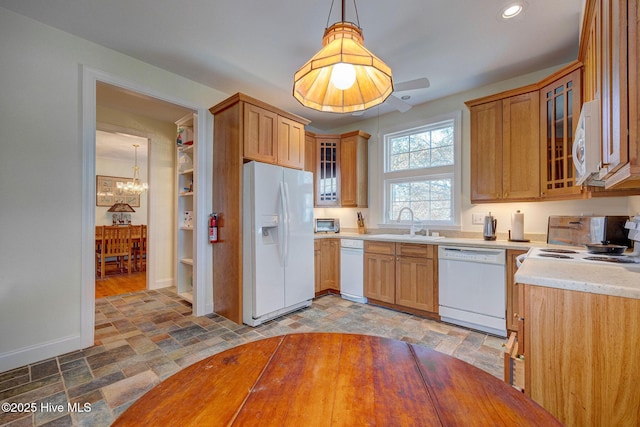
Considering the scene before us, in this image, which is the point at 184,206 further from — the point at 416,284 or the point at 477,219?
the point at 477,219

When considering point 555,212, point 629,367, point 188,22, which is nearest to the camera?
point 629,367

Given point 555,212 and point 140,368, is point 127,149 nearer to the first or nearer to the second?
point 140,368

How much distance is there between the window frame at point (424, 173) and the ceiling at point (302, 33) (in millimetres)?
623

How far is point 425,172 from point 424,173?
0.06ft

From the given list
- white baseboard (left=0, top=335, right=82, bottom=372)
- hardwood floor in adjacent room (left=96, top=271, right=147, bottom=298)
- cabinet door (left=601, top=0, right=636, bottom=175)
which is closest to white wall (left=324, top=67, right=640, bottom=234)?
cabinet door (left=601, top=0, right=636, bottom=175)

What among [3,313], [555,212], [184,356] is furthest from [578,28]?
[3,313]

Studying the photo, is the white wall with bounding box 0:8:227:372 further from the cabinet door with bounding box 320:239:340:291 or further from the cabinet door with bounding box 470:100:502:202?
the cabinet door with bounding box 470:100:502:202

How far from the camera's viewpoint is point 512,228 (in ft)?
9.70

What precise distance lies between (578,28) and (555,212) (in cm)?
164

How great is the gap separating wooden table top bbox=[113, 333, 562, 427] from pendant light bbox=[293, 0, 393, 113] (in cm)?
113

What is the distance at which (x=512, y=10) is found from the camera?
2.08m

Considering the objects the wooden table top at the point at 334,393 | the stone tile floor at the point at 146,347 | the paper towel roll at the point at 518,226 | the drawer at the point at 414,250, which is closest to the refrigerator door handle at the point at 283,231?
the stone tile floor at the point at 146,347

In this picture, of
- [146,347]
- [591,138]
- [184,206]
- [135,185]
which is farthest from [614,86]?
→ [135,185]

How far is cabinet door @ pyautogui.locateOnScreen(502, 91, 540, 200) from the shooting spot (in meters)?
2.68
